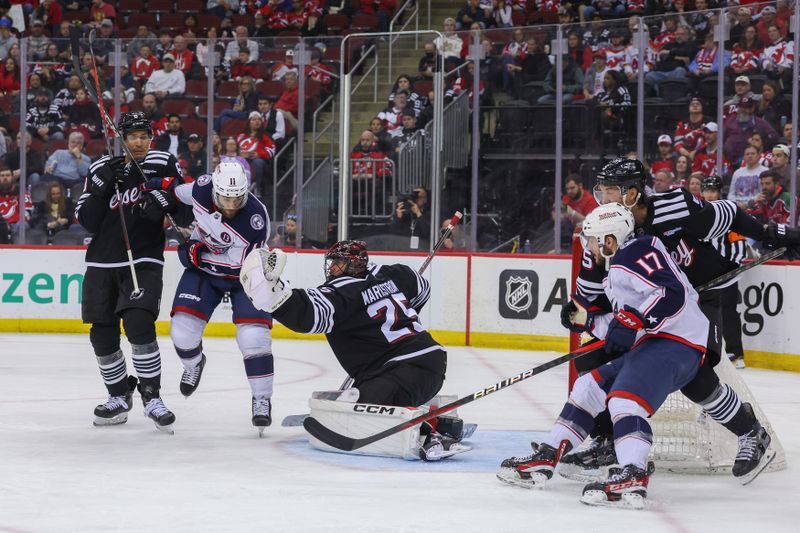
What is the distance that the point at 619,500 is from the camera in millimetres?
3463

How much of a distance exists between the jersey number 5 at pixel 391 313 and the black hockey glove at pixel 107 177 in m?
1.30

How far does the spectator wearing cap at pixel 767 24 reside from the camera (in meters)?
7.68

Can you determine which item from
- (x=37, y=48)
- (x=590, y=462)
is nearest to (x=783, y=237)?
(x=590, y=462)

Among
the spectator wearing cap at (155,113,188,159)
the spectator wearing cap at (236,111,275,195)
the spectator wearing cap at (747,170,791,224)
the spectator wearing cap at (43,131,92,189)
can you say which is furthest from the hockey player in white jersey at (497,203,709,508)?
the spectator wearing cap at (43,131,92,189)

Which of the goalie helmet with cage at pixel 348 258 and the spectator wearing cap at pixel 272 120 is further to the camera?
the spectator wearing cap at pixel 272 120

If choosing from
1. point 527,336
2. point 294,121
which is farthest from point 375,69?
point 527,336

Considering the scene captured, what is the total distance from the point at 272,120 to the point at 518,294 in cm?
231

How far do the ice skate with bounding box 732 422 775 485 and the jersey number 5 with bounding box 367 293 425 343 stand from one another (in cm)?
123

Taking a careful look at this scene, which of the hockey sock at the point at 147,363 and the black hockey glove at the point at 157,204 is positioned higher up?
the black hockey glove at the point at 157,204

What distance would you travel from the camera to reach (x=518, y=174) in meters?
8.57

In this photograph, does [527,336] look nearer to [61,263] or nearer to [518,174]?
[518,174]

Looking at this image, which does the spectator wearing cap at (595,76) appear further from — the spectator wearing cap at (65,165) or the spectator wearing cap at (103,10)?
the spectator wearing cap at (103,10)

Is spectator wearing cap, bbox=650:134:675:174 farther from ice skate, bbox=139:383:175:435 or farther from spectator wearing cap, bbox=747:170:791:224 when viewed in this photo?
ice skate, bbox=139:383:175:435

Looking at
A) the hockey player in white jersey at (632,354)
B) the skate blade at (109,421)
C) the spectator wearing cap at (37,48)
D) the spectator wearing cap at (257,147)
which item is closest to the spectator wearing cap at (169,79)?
the spectator wearing cap at (257,147)
